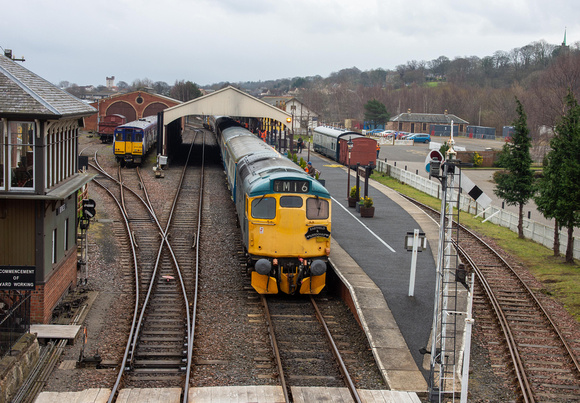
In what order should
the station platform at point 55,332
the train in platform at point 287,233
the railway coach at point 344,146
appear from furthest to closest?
the railway coach at point 344,146 < the train in platform at point 287,233 < the station platform at point 55,332

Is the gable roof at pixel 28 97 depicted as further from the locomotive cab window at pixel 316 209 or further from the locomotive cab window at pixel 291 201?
the locomotive cab window at pixel 316 209

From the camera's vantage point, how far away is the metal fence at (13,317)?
10.5m

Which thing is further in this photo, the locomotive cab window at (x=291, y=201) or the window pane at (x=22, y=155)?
Result: the locomotive cab window at (x=291, y=201)

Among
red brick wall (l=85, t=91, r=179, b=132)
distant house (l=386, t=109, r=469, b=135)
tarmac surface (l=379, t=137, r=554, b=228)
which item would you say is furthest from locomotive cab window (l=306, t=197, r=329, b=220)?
distant house (l=386, t=109, r=469, b=135)

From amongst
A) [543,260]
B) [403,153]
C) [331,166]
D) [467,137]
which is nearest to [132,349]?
[543,260]

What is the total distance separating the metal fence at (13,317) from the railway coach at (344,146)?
94.8 feet

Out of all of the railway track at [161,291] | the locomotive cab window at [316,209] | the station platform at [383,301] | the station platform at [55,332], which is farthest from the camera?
the locomotive cab window at [316,209]

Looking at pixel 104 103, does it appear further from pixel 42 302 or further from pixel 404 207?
pixel 42 302

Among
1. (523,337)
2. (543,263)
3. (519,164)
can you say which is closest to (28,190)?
(523,337)

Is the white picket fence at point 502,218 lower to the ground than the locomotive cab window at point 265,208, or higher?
lower

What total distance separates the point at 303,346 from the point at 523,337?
5221mm

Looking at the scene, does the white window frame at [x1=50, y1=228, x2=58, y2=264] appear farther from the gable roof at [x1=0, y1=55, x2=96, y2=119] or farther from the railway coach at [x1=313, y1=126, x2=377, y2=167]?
the railway coach at [x1=313, y1=126, x2=377, y2=167]

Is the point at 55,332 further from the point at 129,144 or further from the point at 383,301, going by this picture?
the point at 129,144

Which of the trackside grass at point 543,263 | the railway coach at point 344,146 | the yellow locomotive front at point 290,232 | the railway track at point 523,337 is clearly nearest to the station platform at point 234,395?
the railway track at point 523,337
